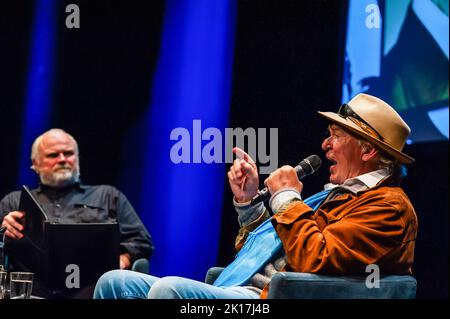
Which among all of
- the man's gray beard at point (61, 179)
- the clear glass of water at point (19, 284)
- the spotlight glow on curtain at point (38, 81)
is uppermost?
the spotlight glow on curtain at point (38, 81)

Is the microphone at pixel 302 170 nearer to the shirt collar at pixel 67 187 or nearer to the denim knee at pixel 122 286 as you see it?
the denim knee at pixel 122 286

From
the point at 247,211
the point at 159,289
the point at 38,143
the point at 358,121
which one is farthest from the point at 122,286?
the point at 38,143

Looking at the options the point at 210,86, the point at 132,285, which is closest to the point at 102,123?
the point at 210,86

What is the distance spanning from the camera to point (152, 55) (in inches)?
181

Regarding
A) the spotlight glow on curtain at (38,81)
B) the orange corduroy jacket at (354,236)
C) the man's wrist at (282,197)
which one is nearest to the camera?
the orange corduroy jacket at (354,236)

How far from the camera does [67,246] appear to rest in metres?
3.55

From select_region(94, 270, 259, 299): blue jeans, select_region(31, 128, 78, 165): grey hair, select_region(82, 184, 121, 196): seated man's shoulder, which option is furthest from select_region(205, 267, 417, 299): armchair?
select_region(31, 128, 78, 165): grey hair

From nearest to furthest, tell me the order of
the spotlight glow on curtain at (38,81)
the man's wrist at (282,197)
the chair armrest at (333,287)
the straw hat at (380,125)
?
the chair armrest at (333,287)
the man's wrist at (282,197)
the straw hat at (380,125)
the spotlight glow on curtain at (38,81)

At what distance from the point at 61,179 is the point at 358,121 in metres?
2.13

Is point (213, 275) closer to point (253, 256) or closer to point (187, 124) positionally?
point (253, 256)

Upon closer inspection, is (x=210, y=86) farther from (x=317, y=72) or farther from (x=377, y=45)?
(x=377, y=45)

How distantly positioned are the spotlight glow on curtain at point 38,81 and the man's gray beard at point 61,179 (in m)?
0.53

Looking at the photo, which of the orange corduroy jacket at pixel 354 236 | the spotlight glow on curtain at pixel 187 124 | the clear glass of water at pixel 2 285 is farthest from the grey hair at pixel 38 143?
the orange corduroy jacket at pixel 354 236

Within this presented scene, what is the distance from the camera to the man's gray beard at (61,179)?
14.0 feet
